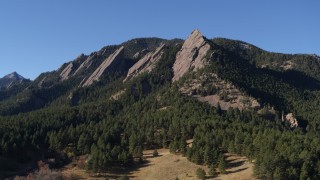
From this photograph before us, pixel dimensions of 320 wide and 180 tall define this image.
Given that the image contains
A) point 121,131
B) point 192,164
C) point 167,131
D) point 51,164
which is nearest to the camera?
point 192,164

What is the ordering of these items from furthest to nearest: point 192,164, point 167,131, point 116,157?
point 167,131 → point 116,157 → point 192,164

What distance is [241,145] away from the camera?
5226 inches

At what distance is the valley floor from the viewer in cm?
11375

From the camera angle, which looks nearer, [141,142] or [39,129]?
[141,142]

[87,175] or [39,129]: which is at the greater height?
[39,129]

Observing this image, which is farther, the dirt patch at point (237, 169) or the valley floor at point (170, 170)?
the valley floor at point (170, 170)

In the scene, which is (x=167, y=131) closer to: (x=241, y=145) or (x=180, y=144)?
(x=180, y=144)

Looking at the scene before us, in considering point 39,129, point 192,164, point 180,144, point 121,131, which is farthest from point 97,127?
point 192,164

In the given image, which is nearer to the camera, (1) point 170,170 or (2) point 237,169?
(2) point 237,169

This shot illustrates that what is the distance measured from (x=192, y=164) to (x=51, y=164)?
180 feet

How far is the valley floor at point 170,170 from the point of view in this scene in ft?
373

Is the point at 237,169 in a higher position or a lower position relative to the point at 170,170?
lower

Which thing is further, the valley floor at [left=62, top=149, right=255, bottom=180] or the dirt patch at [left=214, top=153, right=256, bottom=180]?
the valley floor at [left=62, top=149, right=255, bottom=180]

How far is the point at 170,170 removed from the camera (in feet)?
409
